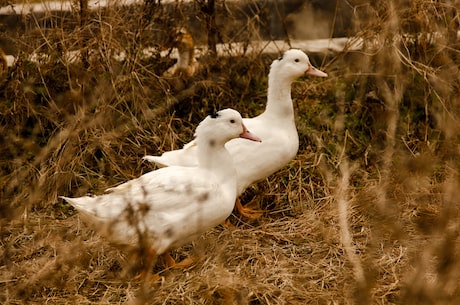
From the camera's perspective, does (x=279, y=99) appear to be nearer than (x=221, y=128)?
No

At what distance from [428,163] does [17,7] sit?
201 inches

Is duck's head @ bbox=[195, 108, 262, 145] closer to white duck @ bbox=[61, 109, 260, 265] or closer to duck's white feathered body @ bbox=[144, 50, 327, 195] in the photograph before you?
white duck @ bbox=[61, 109, 260, 265]

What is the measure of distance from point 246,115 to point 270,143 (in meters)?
1.17

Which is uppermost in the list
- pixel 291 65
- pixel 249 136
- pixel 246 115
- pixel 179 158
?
pixel 291 65

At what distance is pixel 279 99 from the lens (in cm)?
511

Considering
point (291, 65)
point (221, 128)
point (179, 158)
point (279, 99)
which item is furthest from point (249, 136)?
point (291, 65)

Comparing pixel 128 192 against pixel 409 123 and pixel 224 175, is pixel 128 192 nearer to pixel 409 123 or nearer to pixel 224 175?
pixel 224 175

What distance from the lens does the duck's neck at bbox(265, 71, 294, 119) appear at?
5.09m

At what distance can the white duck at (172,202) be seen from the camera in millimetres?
4027

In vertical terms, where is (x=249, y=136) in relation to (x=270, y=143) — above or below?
above

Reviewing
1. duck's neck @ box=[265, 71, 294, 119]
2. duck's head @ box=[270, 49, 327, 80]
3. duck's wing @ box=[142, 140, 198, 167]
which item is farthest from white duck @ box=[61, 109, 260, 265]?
duck's head @ box=[270, 49, 327, 80]

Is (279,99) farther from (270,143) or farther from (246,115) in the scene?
(246,115)

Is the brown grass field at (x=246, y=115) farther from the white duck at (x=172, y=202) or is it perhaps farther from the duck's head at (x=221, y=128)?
the duck's head at (x=221, y=128)

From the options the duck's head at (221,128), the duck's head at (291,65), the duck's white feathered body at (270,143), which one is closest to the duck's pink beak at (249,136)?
the duck's head at (221,128)
